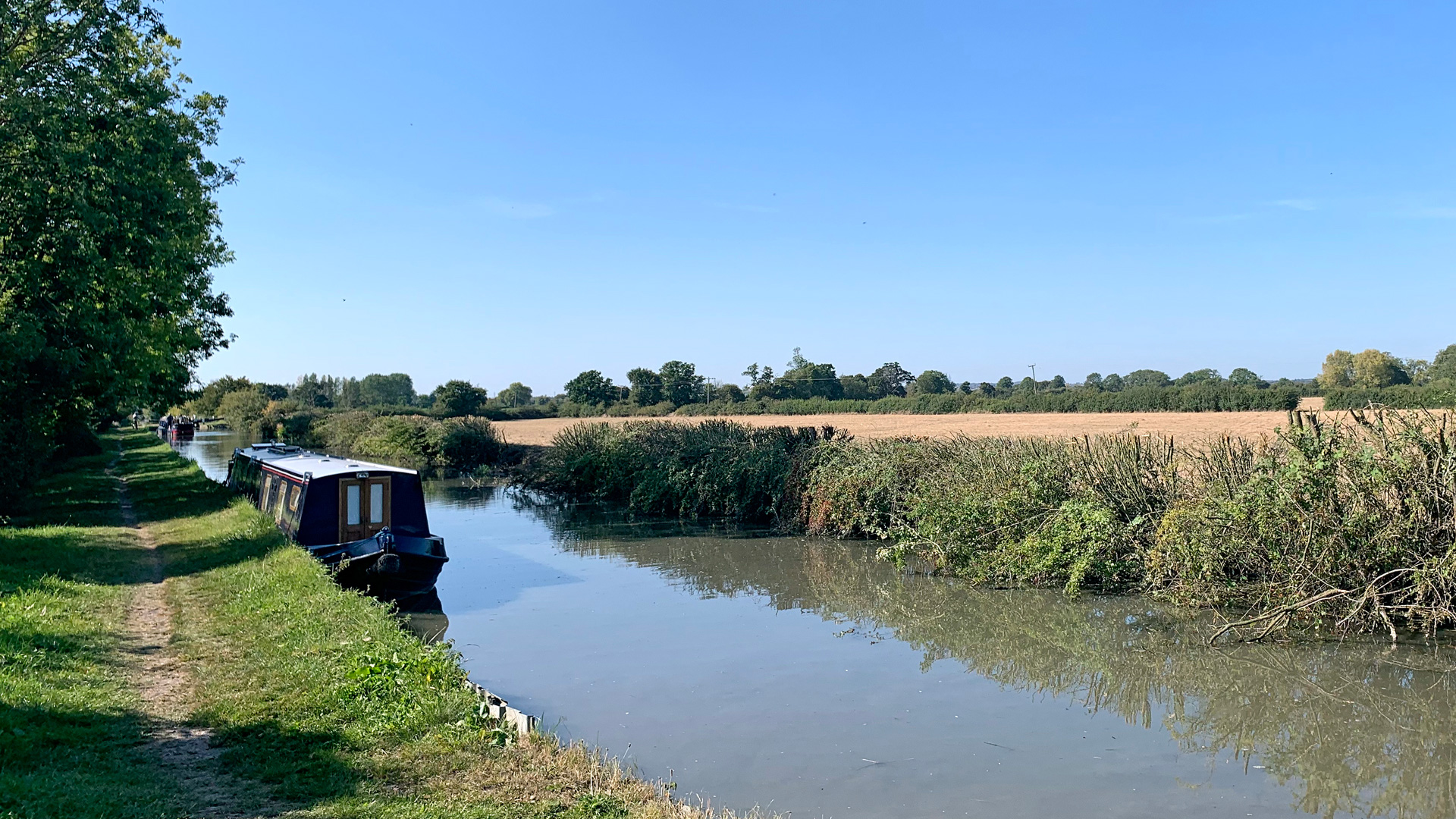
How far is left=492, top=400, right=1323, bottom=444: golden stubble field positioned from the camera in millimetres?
31953

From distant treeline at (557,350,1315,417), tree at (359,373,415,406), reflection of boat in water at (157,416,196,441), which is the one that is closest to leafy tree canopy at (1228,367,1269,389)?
distant treeline at (557,350,1315,417)

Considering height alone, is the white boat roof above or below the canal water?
above

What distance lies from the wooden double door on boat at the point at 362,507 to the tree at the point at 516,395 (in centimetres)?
10688

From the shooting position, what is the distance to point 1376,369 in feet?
178

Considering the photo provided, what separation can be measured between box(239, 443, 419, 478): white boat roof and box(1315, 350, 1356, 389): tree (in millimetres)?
56964

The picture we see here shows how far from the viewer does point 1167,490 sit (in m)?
12.8

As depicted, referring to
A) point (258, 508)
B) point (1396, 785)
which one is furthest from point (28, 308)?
point (1396, 785)

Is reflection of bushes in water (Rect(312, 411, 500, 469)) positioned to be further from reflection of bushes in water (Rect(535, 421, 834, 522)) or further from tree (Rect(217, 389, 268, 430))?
tree (Rect(217, 389, 268, 430))

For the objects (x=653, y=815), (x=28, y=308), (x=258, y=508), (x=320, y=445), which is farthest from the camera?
(x=320, y=445)

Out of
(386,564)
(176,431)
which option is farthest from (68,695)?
(176,431)

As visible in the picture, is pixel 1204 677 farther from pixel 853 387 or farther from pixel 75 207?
pixel 853 387

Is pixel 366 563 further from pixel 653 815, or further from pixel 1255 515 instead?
pixel 1255 515

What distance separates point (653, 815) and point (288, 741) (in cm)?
277

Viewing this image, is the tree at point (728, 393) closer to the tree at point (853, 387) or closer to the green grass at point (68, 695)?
the tree at point (853, 387)
